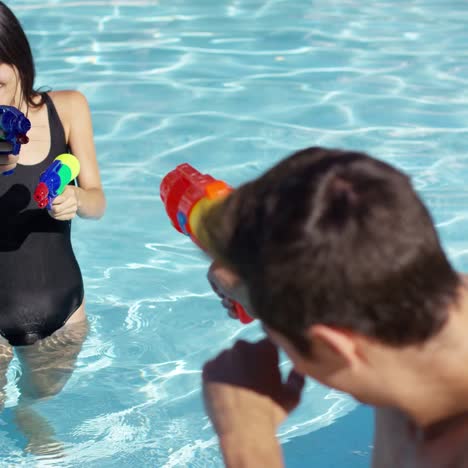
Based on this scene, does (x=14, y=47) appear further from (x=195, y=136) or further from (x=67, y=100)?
(x=195, y=136)

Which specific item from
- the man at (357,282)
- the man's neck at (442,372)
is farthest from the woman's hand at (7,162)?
the man's neck at (442,372)

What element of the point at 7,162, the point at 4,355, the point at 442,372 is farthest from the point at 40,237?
the point at 442,372

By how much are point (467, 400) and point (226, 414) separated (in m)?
0.43

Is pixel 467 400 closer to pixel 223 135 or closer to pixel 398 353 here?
pixel 398 353

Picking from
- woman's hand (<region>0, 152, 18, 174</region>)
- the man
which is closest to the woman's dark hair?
woman's hand (<region>0, 152, 18, 174</region>)

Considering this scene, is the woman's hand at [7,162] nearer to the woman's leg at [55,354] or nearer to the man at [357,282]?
the woman's leg at [55,354]

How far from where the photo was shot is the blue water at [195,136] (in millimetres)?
3525

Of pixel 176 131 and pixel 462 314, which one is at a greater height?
pixel 462 314

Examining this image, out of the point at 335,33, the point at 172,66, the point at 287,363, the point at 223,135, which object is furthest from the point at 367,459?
the point at 335,33

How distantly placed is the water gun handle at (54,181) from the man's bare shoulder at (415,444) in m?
1.32

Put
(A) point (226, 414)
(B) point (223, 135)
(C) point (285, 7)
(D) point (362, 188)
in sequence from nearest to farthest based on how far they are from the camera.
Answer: (D) point (362, 188) < (A) point (226, 414) < (B) point (223, 135) < (C) point (285, 7)

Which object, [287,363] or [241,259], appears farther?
[287,363]

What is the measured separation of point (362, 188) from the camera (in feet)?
4.38

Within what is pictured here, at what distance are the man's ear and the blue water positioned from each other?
6.44 feet
